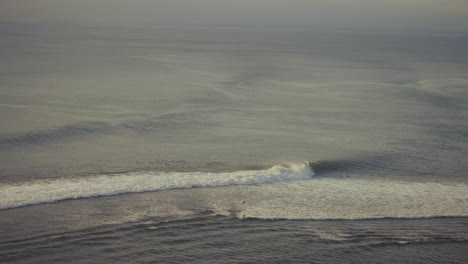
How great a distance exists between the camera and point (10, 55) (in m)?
68.1

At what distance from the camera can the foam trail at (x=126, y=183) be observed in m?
18.6

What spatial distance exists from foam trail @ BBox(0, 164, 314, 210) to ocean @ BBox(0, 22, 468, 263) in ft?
0.27

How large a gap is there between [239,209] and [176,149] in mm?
8628

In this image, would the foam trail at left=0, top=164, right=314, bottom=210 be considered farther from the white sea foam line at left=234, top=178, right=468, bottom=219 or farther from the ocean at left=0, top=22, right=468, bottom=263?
the white sea foam line at left=234, top=178, right=468, bottom=219

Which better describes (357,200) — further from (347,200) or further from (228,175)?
(228,175)

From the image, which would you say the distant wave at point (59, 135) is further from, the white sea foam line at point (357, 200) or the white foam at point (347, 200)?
the white sea foam line at point (357, 200)

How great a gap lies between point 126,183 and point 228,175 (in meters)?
4.29

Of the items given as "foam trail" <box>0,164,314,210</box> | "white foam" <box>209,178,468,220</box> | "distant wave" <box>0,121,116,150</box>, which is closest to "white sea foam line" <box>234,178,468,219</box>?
"white foam" <box>209,178,468,220</box>

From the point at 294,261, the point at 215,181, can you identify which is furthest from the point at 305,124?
the point at 294,261

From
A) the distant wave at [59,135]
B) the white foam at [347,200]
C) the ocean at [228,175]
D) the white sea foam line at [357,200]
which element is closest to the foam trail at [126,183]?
the ocean at [228,175]

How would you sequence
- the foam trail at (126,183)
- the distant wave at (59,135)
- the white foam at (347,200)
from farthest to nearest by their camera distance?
the distant wave at (59,135) < the foam trail at (126,183) < the white foam at (347,200)

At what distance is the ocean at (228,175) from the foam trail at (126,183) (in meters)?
0.08

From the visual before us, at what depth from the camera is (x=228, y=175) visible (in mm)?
21781

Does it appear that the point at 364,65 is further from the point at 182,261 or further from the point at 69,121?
the point at 182,261
